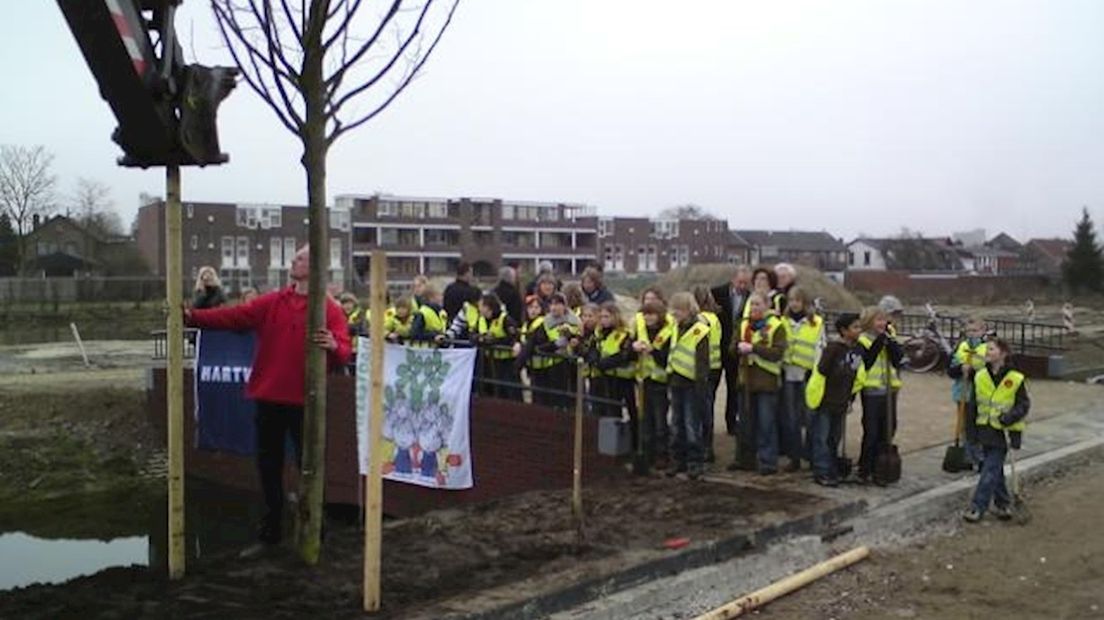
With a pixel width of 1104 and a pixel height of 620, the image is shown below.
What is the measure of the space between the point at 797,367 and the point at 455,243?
90324mm

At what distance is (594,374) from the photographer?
33.1 feet

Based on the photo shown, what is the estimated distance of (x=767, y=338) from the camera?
9180mm

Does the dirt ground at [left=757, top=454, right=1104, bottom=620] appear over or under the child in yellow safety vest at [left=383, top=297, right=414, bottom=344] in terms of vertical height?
under

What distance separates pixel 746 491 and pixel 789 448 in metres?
1.40

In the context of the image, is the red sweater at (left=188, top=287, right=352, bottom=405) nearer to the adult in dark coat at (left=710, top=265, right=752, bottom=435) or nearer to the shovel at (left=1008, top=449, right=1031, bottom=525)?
the adult in dark coat at (left=710, top=265, right=752, bottom=435)

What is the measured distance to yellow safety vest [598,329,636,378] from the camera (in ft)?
32.1

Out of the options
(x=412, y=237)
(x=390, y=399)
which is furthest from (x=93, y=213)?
(x=390, y=399)

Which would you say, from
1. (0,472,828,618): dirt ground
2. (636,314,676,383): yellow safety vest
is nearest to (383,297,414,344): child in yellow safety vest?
(636,314,676,383): yellow safety vest

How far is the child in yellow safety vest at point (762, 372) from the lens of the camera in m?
9.19

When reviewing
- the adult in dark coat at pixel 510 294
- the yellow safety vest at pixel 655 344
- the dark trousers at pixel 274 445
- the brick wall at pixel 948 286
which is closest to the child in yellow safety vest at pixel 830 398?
the yellow safety vest at pixel 655 344

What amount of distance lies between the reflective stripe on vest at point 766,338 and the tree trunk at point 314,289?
4738mm

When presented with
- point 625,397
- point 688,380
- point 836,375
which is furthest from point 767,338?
point 625,397

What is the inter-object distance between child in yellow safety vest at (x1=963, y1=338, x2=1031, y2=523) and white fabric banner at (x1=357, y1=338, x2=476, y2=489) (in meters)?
4.86

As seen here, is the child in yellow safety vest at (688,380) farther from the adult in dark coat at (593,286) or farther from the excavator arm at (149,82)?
the excavator arm at (149,82)
